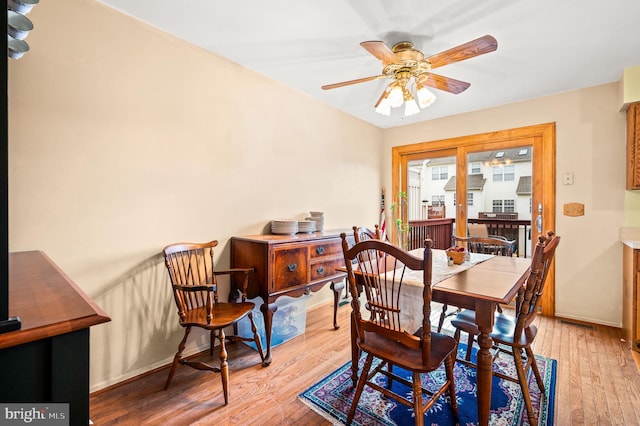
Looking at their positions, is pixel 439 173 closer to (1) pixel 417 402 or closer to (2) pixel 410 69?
(2) pixel 410 69

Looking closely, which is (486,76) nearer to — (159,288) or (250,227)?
(250,227)

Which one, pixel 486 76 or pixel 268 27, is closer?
pixel 268 27

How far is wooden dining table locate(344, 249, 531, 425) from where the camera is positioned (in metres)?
1.52

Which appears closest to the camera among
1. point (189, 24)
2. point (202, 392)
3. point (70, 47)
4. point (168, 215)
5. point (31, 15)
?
point (31, 15)

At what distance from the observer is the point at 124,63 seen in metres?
2.10

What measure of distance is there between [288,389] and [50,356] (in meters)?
1.62

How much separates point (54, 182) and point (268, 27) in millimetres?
1725

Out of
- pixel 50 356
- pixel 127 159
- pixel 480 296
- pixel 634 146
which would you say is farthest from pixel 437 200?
pixel 50 356

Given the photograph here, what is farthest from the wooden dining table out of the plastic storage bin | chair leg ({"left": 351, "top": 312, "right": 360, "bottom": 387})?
the plastic storage bin

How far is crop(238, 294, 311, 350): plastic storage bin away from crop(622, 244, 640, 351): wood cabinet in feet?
9.14

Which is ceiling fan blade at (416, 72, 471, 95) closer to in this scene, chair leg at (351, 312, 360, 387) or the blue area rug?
chair leg at (351, 312, 360, 387)

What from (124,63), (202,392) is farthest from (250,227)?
(124,63)

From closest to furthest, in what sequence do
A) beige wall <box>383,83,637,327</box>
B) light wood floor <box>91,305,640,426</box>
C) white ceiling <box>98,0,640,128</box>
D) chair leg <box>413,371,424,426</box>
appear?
1. chair leg <box>413,371,424,426</box>
2. light wood floor <box>91,305,640,426</box>
3. white ceiling <box>98,0,640,128</box>
4. beige wall <box>383,83,637,327</box>

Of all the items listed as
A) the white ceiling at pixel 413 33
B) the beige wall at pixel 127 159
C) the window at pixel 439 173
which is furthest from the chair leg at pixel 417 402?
the window at pixel 439 173
